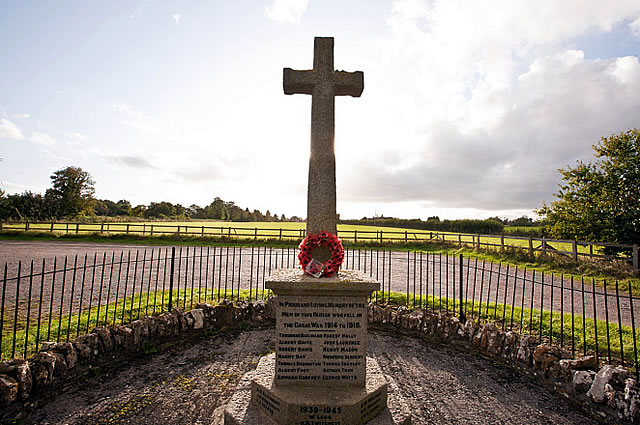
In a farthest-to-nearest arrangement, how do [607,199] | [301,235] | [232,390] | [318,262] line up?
[301,235] < [607,199] < [232,390] < [318,262]

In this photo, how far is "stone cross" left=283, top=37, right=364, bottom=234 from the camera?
4281mm

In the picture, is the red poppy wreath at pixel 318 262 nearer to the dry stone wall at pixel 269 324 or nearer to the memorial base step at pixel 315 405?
the memorial base step at pixel 315 405

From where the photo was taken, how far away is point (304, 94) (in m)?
4.86

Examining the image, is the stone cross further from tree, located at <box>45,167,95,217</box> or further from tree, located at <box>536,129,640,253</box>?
tree, located at <box>45,167,95,217</box>

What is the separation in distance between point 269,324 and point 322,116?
4.79 metres

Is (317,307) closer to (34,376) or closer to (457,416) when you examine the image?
(457,416)

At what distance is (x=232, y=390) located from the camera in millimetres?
4332

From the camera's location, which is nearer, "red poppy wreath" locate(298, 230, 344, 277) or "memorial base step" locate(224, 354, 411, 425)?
"memorial base step" locate(224, 354, 411, 425)

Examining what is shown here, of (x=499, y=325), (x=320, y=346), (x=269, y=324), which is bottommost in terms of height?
(x=269, y=324)

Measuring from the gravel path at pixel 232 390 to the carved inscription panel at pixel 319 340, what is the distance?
1.04 m

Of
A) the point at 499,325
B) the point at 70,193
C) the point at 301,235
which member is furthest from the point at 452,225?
the point at 70,193

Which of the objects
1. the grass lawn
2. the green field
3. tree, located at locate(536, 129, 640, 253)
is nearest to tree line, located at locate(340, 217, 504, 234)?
the green field

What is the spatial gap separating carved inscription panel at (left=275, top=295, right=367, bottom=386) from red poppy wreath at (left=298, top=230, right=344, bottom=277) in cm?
33

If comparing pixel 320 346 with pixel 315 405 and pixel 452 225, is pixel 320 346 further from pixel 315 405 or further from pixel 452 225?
pixel 452 225
